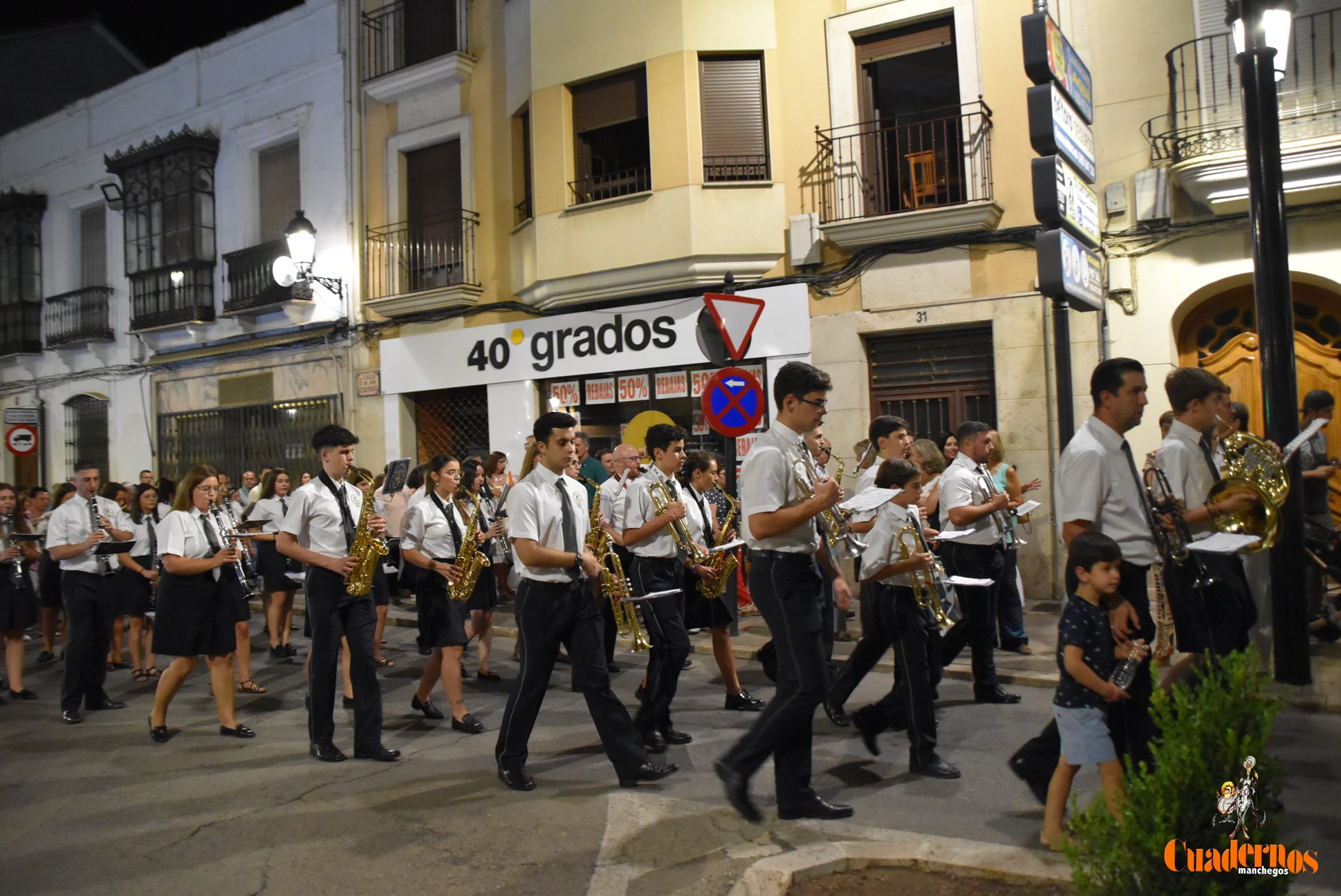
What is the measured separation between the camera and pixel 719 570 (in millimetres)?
6988

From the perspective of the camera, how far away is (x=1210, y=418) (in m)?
4.95

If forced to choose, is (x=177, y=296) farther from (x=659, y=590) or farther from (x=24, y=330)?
(x=659, y=590)

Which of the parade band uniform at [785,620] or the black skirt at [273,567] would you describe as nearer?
the parade band uniform at [785,620]

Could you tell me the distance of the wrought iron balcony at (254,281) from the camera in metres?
17.6

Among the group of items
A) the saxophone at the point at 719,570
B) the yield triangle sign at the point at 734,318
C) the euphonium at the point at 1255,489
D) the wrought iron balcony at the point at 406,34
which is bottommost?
the saxophone at the point at 719,570

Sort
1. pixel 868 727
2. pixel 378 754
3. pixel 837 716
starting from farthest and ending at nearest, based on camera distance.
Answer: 1. pixel 837 716
2. pixel 378 754
3. pixel 868 727

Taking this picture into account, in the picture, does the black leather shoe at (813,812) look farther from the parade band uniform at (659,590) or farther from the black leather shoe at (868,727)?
the parade band uniform at (659,590)

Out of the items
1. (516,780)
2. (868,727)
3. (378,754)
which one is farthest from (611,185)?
(516,780)

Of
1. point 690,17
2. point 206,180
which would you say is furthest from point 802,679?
point 206,180

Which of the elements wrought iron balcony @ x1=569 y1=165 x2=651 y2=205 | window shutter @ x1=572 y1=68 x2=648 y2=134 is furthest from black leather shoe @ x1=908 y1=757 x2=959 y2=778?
window shutter @ x1=572 y1=68 x2=648 y2=134

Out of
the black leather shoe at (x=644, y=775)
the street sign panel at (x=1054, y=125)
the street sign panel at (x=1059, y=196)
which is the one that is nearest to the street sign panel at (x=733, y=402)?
the street sign panel at (x=1059, y=196)

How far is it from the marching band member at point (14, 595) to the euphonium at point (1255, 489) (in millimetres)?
8812

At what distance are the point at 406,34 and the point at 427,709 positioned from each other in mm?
13231

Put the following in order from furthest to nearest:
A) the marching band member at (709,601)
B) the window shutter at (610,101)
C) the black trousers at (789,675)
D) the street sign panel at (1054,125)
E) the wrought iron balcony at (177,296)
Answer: the wrought iron balcony at (177,296), the window shutter at (610,101), the street sign panel at (1054,125), the marching band member at (709,601), the black trousers at (789,675)
